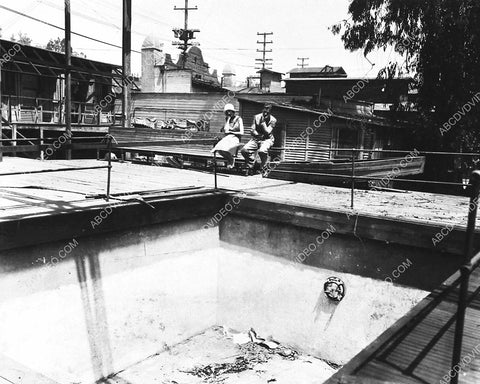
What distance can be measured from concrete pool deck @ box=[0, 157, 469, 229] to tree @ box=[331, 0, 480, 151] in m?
8.93

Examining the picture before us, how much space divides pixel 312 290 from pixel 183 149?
7.10m

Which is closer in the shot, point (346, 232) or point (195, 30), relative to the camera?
point (346, 232)

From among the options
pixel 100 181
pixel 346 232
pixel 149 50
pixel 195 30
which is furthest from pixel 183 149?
pixel 195 30

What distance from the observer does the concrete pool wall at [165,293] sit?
5.84 meters

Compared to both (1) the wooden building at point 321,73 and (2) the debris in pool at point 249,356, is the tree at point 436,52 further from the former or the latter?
(1) the wooden building at point 321,73

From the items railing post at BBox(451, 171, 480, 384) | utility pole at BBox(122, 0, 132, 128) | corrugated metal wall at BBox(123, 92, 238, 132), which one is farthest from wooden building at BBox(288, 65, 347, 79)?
railing post at BBox(451, 171, 480, 384)

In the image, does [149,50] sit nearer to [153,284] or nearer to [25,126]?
[25,126]

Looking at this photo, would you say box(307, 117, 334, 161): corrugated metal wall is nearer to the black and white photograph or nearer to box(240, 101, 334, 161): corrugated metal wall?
box(240, 101, 334, 161): corrugated metal wall

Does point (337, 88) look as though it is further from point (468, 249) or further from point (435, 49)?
point (468, 249)

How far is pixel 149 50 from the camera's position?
3806cm

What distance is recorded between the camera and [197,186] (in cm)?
902

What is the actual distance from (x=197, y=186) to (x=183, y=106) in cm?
2482

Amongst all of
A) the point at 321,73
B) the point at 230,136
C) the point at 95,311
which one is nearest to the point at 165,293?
the point at 95,311

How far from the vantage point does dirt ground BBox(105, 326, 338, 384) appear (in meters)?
6.69
